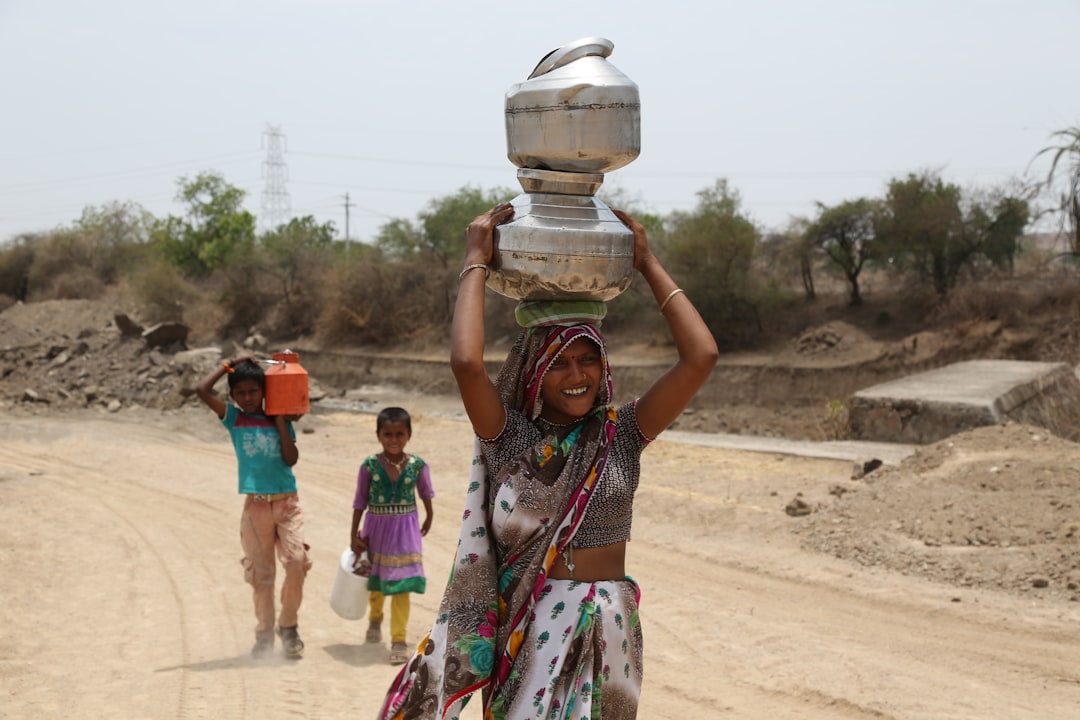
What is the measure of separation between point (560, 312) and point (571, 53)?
0.68 metres

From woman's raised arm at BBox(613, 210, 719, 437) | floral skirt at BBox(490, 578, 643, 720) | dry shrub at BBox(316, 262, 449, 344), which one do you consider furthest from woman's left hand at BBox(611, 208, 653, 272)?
dry shrub at BBox(316, 262, 449, 344)

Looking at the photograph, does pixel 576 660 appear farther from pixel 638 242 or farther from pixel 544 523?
pixel 638 242

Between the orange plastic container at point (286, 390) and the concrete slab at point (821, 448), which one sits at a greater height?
the orange plastic container at point (286, 390)

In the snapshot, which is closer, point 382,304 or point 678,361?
point 678,361

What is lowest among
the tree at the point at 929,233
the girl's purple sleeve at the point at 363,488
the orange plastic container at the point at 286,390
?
the girl's purple sleeve at the point at 363,488

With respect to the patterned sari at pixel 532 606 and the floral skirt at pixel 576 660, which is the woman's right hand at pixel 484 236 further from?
the floral skirt at pixel 576 660

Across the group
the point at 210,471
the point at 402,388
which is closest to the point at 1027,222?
the point at 402,388

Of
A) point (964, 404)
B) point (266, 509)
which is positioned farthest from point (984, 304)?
point (266, 509)

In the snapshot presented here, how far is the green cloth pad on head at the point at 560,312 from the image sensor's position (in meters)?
2.84

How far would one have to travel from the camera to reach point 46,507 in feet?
33.5

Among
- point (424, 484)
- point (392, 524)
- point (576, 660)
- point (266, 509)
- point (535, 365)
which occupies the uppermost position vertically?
point (535, 365)

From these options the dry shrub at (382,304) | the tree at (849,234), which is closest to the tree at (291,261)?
the dry shrub at (382,304)

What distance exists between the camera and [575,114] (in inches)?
108

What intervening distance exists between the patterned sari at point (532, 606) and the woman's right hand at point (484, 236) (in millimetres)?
255
